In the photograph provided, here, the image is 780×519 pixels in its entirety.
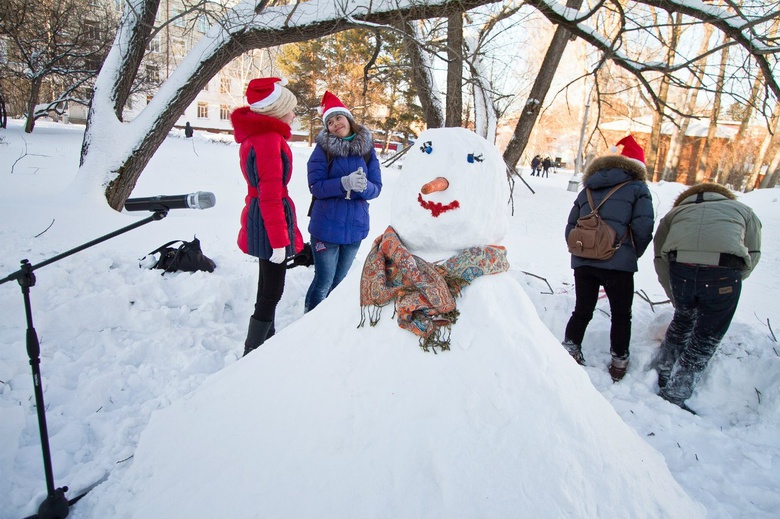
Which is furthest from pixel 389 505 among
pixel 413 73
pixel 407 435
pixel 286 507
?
pixel 413 73

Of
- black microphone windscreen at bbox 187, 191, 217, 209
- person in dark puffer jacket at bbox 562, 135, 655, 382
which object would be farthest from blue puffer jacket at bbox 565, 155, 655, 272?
black microphone windscreen at bbox 187, 191, 217, 209

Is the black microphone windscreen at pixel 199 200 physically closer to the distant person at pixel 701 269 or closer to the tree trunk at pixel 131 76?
the distant person at pixel 701 269

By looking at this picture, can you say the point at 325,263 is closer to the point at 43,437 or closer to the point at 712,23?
the point at 43,437

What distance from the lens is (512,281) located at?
1.85 metres

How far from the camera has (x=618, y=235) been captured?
9.20 feet

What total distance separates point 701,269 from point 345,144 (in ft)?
8.24

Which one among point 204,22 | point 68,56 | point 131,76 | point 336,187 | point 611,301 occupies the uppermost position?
point 68,56

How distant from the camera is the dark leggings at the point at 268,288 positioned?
8.84 feet

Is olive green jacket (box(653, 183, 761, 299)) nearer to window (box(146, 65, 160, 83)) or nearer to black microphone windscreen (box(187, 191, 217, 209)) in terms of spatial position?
black microphone windscreen (box(187, 191, 217, 209))

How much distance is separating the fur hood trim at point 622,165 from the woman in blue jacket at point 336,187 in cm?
164

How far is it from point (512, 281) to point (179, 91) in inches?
195

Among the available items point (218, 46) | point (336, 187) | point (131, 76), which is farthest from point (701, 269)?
point (131, 76)

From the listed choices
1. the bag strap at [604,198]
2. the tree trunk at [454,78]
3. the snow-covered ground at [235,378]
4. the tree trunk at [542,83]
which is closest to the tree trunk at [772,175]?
the snow-covered ground at [235,378]

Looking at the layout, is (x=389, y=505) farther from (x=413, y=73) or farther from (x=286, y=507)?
(x=413, y=73)
